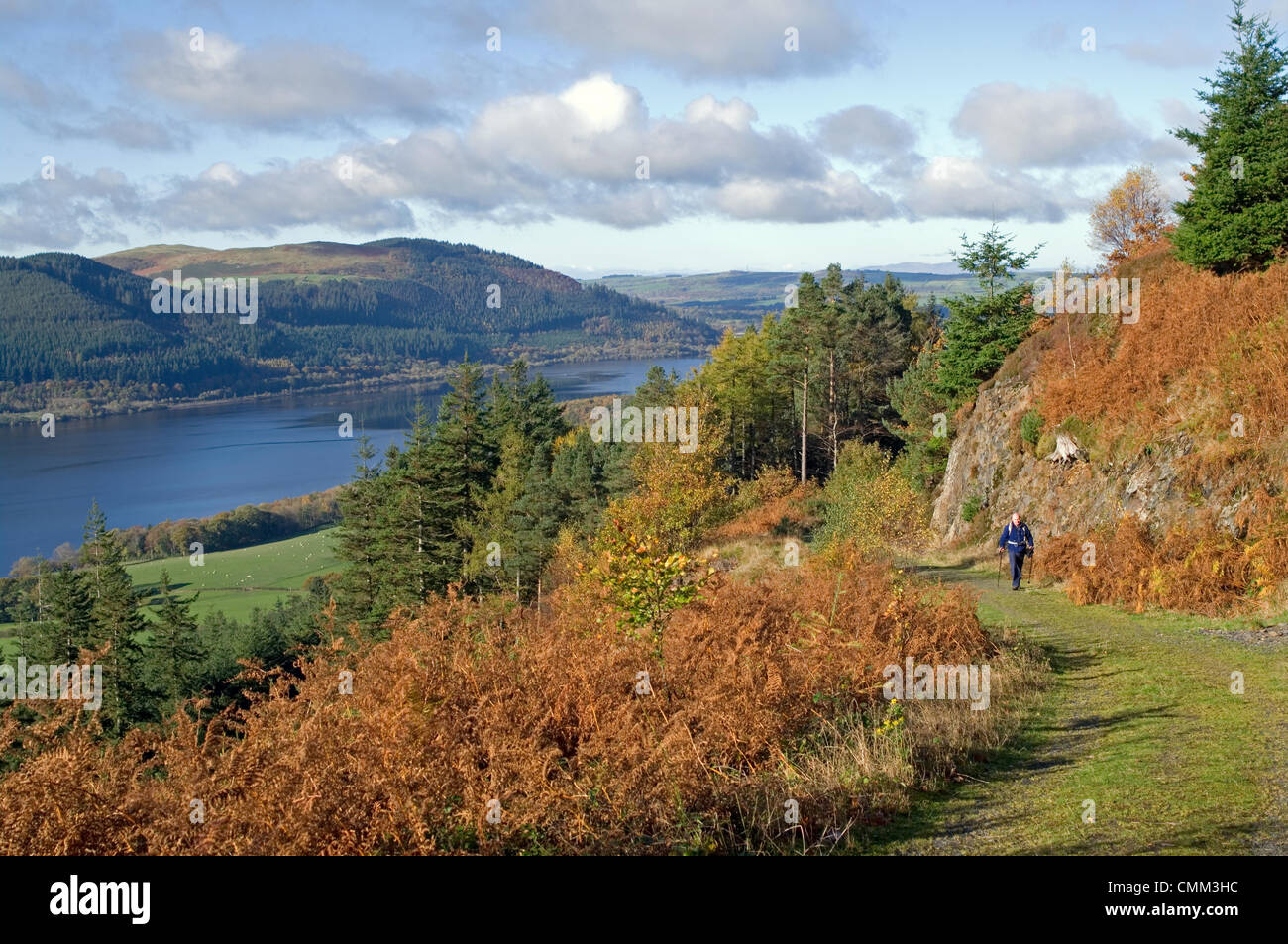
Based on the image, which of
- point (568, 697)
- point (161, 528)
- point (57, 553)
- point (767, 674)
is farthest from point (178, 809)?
point (161, 528)

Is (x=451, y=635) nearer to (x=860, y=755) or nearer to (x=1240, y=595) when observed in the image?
(x=860, y=755)

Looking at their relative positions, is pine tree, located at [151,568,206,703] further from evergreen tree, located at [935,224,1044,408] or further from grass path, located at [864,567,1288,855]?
grass path, located at [864,567,1288,855]

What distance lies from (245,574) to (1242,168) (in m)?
111

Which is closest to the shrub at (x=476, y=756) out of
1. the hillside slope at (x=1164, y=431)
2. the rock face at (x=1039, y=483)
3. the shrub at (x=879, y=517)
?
the hillside slope at (x=1164, y=431)

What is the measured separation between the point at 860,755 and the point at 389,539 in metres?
48.4

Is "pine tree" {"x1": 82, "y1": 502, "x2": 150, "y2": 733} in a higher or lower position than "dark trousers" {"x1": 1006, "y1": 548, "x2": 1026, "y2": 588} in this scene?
lower

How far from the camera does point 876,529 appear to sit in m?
25.7

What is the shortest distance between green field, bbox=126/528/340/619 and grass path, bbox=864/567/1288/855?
8963 centimetres

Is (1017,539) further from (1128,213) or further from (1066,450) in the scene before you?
(1128,213)

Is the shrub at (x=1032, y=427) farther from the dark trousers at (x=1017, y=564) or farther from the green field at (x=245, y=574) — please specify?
the green field at (x=245, y=574)

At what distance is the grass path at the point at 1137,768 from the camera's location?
5574mm

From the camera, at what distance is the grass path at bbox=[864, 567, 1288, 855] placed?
557 centimetres

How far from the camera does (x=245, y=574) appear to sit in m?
110

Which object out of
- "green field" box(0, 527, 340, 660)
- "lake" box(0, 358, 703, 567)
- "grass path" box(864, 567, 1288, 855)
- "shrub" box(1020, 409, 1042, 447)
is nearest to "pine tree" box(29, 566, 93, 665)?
"shrub" box(1020, 409, 1042, 447)
